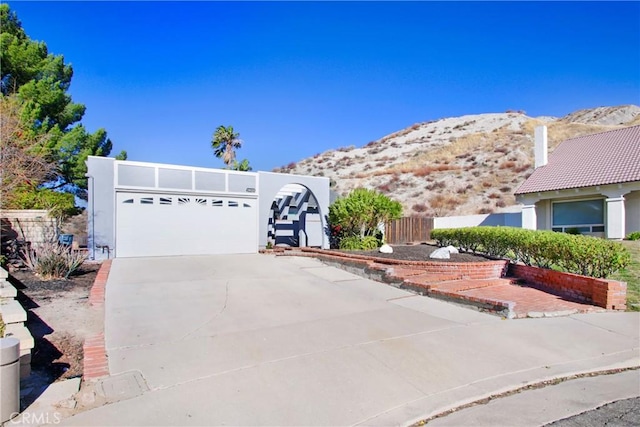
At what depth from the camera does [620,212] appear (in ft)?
54.4

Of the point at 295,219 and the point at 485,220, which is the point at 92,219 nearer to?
the point at 295,219

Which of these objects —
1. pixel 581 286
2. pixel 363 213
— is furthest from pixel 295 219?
pixel 581 286

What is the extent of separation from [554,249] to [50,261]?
1174 cm

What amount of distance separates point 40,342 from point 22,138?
9.66 metres

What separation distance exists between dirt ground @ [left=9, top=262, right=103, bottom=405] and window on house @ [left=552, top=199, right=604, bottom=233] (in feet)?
64.6

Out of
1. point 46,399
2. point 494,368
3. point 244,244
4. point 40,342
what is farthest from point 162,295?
point 244,244

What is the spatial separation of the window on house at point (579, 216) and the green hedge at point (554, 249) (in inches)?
314

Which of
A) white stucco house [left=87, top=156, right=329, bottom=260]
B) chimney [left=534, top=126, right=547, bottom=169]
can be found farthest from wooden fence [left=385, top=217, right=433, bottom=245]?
chimney [left=534, top=126, right=547, bottom=169]

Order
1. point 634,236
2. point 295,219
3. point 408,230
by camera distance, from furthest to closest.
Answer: point 408,230 → point 295,219 → point 634,236

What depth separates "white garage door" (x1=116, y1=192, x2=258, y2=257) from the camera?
1350 cm

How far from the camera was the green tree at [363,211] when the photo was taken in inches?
593

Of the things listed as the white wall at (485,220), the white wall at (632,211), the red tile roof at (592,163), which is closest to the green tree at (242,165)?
the white wall at (485,220)

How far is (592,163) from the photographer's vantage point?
1877 centimetres

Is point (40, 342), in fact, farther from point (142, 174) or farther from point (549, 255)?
point (549, 255)
